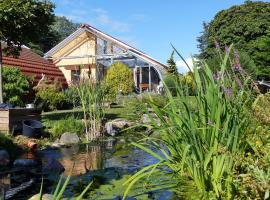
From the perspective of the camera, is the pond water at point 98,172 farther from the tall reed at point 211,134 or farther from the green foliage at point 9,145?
the tall reed at point 211,134

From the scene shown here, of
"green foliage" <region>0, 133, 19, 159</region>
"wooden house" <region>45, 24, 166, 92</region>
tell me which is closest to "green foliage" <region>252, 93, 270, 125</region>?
"green foliage" <region>0, 133, 19, 159</region>

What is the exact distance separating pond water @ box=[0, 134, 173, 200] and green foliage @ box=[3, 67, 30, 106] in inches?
291

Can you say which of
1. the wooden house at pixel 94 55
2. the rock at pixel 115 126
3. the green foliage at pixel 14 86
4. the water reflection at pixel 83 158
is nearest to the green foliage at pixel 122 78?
the wooden house at pixel 94 55

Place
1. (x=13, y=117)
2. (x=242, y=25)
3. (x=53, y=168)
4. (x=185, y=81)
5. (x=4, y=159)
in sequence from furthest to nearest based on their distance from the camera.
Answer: (x=242, y=25), (x=13, y=117), (x=4, y=159), (x=53, y=168), (x=185, y=81)

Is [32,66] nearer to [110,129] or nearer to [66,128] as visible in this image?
[110,129]

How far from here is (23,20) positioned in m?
13.9

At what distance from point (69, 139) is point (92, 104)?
1.16 meters

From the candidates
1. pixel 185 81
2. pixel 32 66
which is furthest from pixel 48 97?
pixel 185 81

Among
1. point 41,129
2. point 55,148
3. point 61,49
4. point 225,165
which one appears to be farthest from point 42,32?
point 61,49

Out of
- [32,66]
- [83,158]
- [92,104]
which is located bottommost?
[83,158]

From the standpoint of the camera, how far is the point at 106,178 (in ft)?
22.8

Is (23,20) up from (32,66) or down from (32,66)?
up

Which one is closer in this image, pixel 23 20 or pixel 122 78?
pixel 23 20

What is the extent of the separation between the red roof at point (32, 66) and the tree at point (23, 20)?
882 cm
